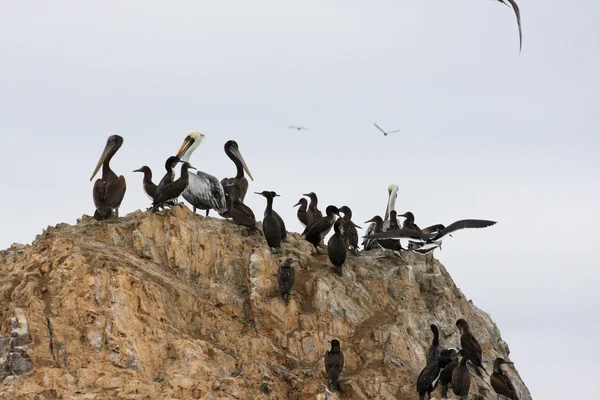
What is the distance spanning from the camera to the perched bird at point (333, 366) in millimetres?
26406

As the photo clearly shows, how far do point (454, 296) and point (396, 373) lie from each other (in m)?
5.21

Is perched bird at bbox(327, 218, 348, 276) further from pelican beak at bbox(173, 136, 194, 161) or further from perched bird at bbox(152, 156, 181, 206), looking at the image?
pelican beak at bbox(173, 136, 194, 161)

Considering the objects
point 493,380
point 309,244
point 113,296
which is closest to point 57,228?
point 113,296

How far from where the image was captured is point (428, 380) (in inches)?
1051

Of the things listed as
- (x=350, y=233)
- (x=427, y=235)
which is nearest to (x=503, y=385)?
(x=427, y=235)

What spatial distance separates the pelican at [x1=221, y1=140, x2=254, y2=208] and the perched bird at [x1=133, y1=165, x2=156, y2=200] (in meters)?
2.14

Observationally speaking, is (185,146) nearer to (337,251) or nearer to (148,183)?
(148,183)

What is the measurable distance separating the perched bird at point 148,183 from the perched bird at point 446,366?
9351 millimetres

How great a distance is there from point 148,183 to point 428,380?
34.0 ft

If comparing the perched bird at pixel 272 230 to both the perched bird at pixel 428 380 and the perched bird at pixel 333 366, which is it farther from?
the perched bird at pixel 428 380

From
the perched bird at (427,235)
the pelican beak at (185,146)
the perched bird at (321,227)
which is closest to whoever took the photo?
the perched bird at (427,235)

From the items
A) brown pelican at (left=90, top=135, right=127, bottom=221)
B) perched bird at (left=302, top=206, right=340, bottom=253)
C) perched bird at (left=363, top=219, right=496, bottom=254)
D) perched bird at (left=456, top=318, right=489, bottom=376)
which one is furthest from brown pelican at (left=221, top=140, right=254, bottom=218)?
perched bird at (left=456, top=318, right=489, bottom=376)

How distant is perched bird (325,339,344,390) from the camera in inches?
1040

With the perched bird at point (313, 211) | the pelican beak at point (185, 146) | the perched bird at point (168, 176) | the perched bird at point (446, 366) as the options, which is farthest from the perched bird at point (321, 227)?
the pelican beak at point (185, 146)
